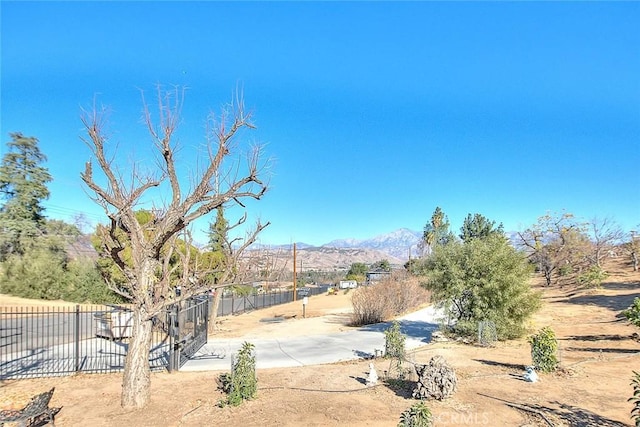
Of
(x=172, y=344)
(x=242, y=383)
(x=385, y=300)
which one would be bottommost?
(x=385, y=300)

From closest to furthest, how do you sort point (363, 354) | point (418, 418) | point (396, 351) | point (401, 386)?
point (418, 418) < point (401, 386) < point (396, 351) < point (363, 354)

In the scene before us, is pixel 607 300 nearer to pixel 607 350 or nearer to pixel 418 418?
pixel 607 350

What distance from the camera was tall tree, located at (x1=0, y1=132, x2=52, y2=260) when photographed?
32.0 meters

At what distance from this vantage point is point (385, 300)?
813 inches

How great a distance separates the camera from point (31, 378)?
9.00 metres

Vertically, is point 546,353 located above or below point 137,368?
below

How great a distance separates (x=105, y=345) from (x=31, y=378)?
4156mm

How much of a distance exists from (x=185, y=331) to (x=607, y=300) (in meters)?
22.4

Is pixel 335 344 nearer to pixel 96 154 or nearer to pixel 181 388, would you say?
pixel 181 388

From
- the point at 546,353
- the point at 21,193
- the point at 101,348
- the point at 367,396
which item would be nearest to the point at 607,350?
the point at 546,353

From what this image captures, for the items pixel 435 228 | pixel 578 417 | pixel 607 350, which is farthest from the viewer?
pixel 435 228

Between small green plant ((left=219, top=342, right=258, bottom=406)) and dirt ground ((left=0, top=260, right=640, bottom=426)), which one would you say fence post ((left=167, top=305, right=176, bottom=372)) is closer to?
dirt ground ((left=0, top=260, right=640, bottom=426))

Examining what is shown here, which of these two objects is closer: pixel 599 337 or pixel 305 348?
pixel 305 348

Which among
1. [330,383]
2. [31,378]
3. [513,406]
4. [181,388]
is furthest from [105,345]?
[513,406]
